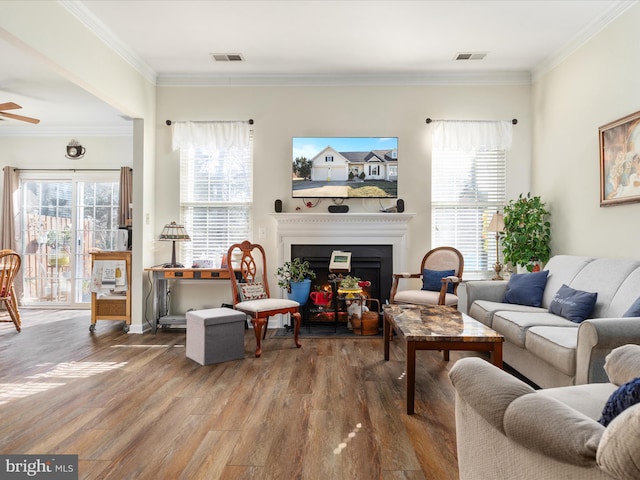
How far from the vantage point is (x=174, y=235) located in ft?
15.2

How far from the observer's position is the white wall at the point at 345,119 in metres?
4.98

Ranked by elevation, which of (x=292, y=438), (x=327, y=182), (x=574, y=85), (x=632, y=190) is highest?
(x=574, y=85)

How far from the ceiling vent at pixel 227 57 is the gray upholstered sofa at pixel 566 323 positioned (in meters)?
3.41

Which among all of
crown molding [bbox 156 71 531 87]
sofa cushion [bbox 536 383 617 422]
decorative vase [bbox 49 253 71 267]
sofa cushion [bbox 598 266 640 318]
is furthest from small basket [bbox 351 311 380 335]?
decorative vase [bbox 49 253 71 267]

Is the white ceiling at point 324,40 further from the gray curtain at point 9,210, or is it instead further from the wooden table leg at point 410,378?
the wooden table leg at point 410,378

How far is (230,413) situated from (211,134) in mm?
3474

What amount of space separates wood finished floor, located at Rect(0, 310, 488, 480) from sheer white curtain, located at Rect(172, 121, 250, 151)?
241cm

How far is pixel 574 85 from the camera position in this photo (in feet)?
13.5

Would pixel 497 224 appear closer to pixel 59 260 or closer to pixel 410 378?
pixel 410 378

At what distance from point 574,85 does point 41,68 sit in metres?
5.50

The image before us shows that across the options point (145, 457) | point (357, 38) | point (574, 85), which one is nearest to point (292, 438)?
point (145, 457)

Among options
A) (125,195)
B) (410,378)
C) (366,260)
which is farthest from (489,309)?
(125,195)

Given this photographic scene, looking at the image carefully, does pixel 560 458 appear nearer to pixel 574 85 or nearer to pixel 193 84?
pixel 574 85

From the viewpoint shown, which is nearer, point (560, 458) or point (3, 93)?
point (560, 458)
